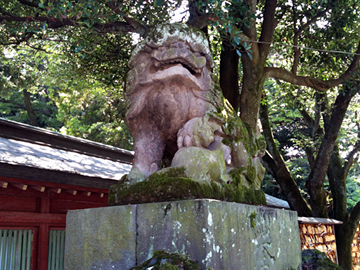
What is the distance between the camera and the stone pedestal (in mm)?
1898

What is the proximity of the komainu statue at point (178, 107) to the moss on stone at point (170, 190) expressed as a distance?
0.10 metres

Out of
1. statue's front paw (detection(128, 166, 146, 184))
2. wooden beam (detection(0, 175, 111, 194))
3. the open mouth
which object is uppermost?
the open mouth

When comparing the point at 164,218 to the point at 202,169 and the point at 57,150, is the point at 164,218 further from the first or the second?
the point at 57,150

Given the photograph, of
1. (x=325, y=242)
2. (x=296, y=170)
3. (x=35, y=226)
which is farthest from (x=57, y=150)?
(x=296, y=170)

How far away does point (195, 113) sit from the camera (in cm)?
261

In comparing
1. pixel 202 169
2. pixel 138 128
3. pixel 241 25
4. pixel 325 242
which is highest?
pixel 241 25

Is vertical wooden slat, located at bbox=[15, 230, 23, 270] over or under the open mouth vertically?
Answer: under

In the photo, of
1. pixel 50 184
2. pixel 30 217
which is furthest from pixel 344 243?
pixel 30 217

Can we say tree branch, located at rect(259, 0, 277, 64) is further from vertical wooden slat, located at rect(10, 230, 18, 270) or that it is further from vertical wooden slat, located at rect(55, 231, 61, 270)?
vertical wooden slat, located at rect(10, 230, 18, 270)

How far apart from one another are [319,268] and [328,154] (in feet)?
14.0

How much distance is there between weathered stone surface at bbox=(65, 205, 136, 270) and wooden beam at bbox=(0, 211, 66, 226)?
2622 millimetres

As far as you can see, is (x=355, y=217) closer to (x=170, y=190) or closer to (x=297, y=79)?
(x=297, y=79)

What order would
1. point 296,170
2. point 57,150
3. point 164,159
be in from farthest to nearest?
point 296,170 → point 57,150 → point 164,159

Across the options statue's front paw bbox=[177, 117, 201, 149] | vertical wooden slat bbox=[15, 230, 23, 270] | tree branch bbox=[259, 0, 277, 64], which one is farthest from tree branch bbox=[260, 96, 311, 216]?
statue's front paw bbox=[177, 117, 201, 149]
